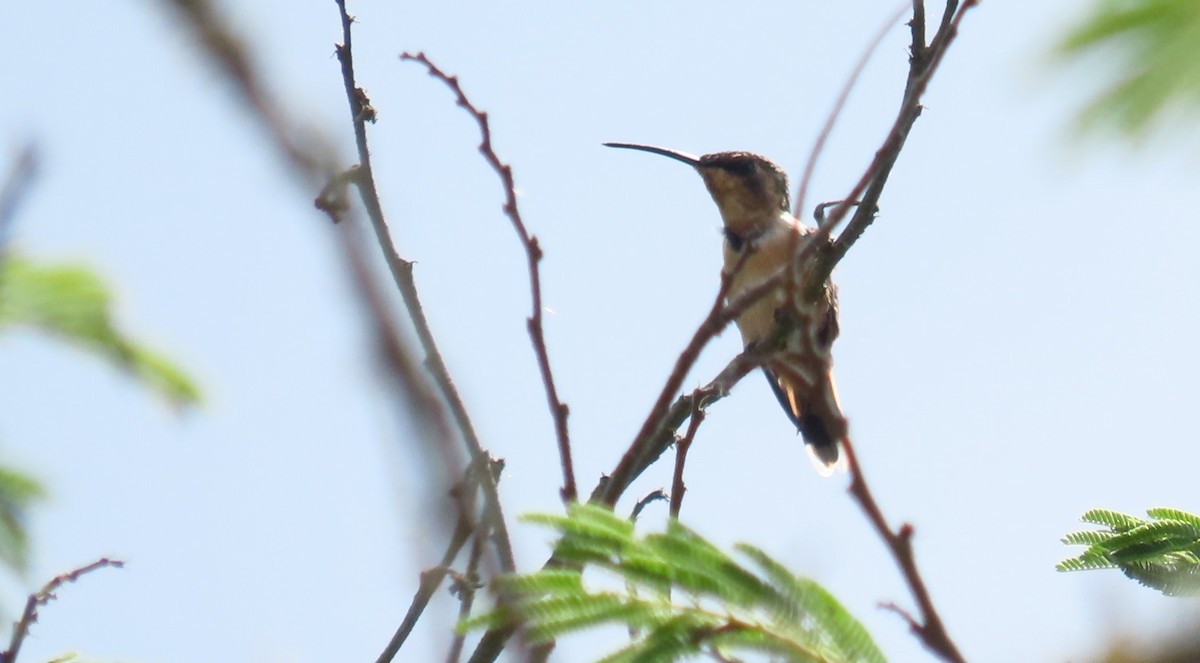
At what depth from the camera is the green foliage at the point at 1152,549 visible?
2746mm

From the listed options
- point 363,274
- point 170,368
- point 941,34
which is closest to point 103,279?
point 170,368

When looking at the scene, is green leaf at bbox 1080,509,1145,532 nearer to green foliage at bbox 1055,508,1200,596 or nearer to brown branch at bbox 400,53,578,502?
green foliage at bbox 1055,508,1200,596

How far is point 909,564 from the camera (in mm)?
1315

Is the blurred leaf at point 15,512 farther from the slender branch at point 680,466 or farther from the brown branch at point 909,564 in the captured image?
the brown branch at point 909,564

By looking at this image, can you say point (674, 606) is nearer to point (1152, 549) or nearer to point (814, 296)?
point (1152, 549)

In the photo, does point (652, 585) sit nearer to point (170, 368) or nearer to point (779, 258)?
point (779, 258)

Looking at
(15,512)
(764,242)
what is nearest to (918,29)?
(764,242)

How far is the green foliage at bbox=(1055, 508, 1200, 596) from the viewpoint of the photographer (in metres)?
2.75

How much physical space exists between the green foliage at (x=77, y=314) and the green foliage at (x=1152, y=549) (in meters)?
4.29

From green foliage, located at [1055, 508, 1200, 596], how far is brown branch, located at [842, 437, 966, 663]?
1.54m

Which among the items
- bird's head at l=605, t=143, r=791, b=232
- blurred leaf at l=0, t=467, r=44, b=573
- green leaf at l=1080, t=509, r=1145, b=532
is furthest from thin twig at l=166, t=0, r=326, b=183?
bird's head at l=605, t=143, r=791, b=232

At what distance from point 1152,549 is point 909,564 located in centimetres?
171

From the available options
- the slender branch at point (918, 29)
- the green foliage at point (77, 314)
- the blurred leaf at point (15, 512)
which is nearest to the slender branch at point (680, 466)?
the slender branch at point (918, 29)

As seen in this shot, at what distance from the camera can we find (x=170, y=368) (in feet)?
28.2
